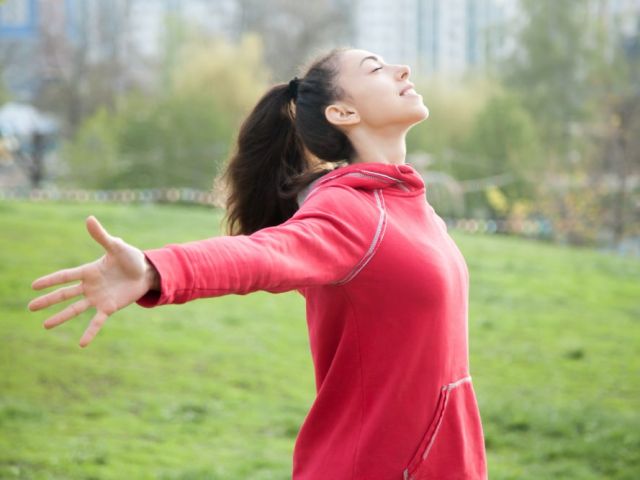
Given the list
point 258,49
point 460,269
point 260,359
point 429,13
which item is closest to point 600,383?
point 260,359

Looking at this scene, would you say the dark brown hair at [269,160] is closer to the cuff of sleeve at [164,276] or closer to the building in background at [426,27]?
the cuff of sleeve at [164,276]

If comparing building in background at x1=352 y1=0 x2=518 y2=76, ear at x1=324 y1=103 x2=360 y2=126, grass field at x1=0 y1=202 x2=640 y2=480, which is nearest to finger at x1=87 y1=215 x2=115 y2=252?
ear at x1=324 y1=103 x2=360 y2=126

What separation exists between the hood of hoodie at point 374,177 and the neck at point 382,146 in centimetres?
9

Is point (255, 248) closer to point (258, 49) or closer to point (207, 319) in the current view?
point (207, 319)

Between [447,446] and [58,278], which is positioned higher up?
[58,278]

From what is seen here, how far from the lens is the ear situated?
Answer: 2258 mm

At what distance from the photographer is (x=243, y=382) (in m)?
6.41

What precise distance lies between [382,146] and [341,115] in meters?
0.12

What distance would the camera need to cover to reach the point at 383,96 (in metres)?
2.24

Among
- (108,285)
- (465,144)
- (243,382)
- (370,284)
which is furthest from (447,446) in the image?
(465,144)

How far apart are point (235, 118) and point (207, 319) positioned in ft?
46.9

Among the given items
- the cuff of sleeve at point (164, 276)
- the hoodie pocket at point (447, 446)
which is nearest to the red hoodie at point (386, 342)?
the hoodie pocket at point (447, 446)

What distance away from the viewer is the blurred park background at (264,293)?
5.12m

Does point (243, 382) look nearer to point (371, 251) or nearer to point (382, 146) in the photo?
point (382, 146)
